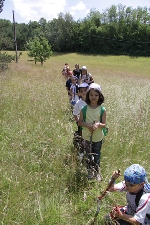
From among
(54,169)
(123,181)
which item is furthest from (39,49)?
(123,181)

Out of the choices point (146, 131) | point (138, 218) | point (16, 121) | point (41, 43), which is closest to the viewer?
point (138, 218)

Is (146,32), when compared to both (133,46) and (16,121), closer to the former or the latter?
(133,46)

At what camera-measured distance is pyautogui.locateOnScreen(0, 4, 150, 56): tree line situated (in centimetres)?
5553

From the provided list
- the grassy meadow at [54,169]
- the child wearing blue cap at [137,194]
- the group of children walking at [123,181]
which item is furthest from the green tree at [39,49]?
the child wearing blue cap at [137,194]

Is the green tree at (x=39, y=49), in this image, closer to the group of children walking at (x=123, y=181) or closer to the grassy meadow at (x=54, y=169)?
the grassy meadow at (x=54, y=169)

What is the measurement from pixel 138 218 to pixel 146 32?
60573mm

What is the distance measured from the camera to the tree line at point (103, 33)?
55531 mm

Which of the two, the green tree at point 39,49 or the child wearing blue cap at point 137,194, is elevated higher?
the green tree at point 39,49

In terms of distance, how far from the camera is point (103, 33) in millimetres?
59719

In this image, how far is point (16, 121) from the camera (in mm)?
4707

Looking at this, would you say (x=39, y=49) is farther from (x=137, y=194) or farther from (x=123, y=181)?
(x=137, y=194)

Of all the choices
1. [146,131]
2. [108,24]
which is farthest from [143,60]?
[146,131]

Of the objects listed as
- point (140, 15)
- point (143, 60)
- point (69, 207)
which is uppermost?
point (140, 15)

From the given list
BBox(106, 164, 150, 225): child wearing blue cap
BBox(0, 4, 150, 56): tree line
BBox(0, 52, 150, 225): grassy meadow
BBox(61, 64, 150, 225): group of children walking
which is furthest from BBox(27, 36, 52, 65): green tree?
BBox(106, 164, 150, 225): child wearing blue cap
